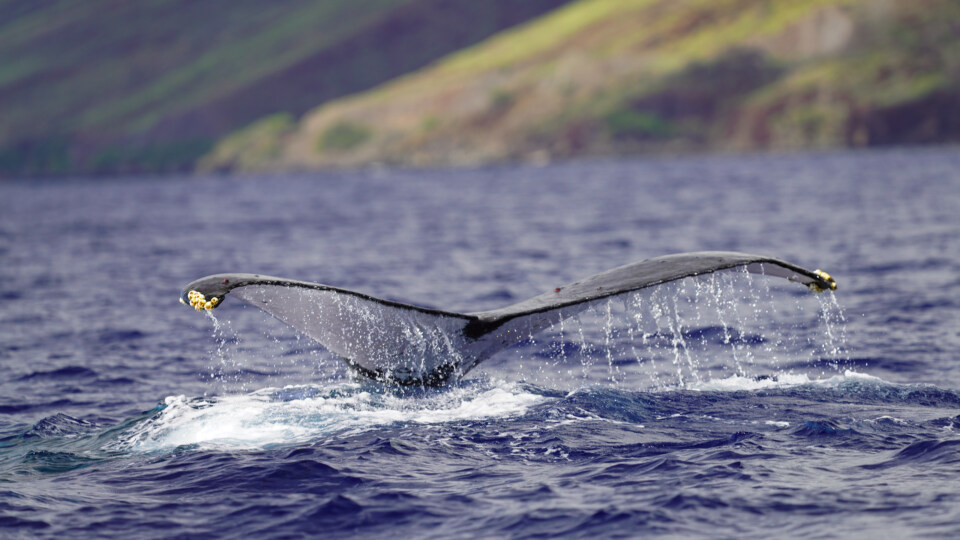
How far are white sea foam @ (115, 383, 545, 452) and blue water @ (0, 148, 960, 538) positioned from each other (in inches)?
1.5

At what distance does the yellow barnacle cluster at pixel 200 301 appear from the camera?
9602 millimetres

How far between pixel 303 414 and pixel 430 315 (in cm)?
268

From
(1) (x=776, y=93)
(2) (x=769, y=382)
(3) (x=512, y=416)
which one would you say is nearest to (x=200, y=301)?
(3) (x=512, y=416)

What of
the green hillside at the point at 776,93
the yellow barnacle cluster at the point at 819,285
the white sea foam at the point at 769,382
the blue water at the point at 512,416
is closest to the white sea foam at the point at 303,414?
the blue water at the point at 512,416

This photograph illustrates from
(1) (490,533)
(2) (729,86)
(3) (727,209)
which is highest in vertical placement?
(2) (729,86)

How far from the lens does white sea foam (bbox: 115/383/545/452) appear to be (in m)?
12.2

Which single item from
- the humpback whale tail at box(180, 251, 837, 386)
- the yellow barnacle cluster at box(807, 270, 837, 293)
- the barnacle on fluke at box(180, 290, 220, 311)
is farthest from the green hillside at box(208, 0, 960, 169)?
the barnacle on fluke at box(180, 290, 220, 311)

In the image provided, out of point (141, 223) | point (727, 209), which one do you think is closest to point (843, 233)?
point (727, 209)

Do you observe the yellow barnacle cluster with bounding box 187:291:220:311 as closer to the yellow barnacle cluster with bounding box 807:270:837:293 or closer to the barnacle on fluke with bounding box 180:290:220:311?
the barnacle on fluke with bounding box 180:290:220:311

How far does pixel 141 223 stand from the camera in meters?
61.5

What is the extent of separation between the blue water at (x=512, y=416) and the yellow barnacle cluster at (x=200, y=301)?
72.3 inches

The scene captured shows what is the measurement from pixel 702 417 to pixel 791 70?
588 ft

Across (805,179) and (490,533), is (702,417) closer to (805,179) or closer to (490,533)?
(490,533)

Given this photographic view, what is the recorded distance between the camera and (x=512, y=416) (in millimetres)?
12602
